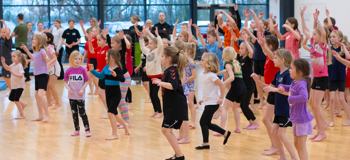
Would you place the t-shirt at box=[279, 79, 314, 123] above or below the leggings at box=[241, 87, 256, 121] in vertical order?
above

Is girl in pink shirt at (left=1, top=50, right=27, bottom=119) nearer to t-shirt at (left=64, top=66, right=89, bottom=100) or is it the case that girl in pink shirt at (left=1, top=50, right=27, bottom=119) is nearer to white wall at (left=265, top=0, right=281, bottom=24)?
t-shirt at (left=64, top=66, right=89, bottom=100)

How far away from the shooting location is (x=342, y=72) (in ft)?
18.9

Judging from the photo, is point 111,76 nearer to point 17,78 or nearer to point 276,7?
point 17,78

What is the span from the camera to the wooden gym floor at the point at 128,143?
445 centimetres

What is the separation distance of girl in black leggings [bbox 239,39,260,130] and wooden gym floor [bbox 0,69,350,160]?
0.58 ft

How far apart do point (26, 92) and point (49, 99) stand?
84.3 inches

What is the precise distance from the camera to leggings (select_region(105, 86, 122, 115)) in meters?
5.10

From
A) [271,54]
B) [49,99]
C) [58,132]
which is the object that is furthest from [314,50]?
[49,99]

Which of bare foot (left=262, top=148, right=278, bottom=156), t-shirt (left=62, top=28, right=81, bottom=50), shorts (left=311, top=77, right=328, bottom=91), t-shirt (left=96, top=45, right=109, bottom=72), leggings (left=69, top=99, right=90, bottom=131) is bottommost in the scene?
bare foot (left=262, top=148, right=278, bottom=156)

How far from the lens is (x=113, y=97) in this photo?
5.13 m

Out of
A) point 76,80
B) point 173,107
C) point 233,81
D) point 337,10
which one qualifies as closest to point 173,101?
point 173,107

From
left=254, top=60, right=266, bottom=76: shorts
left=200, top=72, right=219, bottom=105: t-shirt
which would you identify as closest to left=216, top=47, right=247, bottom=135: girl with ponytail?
left=200, top=72, right=219, bottom=105: t-shirt

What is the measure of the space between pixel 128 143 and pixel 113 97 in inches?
25.4

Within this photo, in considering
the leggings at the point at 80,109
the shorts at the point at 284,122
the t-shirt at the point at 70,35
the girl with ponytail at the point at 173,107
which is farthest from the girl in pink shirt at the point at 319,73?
the t-shirt at the point at 70,35
